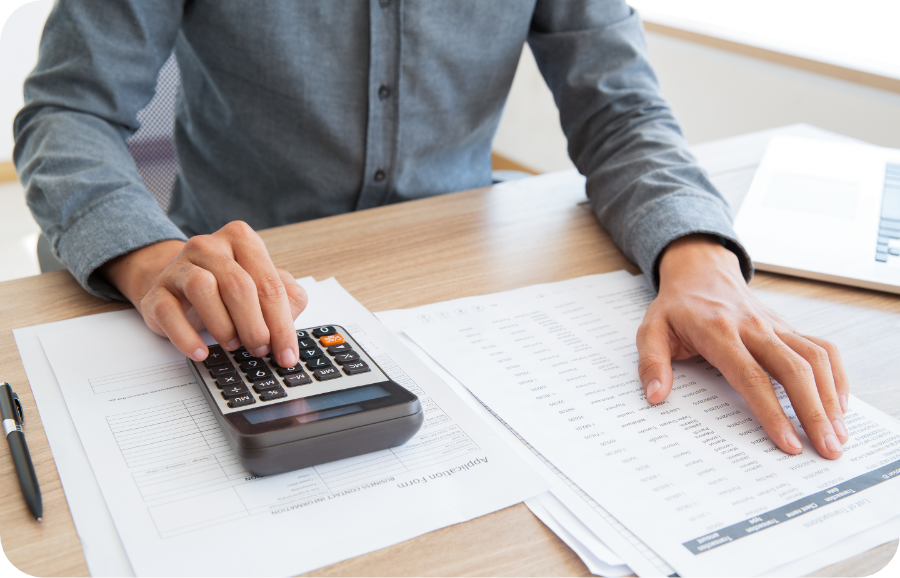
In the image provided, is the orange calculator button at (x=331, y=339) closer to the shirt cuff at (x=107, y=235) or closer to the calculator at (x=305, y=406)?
the calculator at (x=305, y=406)

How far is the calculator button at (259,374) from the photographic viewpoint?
0.47 m

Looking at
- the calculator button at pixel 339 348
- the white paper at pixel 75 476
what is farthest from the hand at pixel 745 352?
the white paper at pixel 75 476

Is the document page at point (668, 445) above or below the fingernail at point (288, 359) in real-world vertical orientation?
below

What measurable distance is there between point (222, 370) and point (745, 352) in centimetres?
37

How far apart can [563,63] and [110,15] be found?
21.1 inches

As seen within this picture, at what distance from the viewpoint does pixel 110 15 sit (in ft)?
2.34

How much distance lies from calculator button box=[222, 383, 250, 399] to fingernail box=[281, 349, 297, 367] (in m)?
0.03

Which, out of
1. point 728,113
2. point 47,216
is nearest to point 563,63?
point 47,216

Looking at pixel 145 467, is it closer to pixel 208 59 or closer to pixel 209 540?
pixel 209 540

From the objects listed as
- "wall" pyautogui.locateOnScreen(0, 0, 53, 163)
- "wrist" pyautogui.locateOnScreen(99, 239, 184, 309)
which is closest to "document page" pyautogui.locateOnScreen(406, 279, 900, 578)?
"wrist" pyautogui.locateOnScreen(99, 239, 184, 309)

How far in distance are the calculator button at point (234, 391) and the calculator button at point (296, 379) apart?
0.03m

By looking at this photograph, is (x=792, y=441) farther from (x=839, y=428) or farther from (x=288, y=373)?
(x=288, y=373)

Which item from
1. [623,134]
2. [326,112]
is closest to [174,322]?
[326,112]

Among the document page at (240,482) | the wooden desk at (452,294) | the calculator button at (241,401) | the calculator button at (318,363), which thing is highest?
the calculator button at (241,401)
